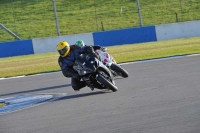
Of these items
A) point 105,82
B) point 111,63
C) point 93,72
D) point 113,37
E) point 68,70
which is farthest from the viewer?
point 113,37

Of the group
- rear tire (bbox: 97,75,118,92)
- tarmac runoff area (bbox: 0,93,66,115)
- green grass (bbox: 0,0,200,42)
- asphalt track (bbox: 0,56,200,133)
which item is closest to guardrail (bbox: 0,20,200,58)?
green grass (bbox: 0,0,200,42)

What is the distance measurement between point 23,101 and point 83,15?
73.6ft

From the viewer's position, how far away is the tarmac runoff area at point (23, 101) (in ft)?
36.8

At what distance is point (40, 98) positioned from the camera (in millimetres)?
12305

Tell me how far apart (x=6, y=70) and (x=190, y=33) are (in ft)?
36.4

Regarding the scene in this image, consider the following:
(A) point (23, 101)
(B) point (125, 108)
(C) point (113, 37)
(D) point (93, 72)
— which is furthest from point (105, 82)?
(C) point (113, 37)

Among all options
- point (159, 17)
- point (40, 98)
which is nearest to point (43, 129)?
point (40, 98)

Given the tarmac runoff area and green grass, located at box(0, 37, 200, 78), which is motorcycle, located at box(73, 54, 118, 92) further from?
green grass, located at box(0, 37, 200, 78)

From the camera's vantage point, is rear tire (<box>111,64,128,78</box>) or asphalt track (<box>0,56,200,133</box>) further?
rear tire (<box>111,64,128,78</box>)

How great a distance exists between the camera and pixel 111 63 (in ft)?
45.8

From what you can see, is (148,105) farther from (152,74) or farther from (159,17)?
(159,17)

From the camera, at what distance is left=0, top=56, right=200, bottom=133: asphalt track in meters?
7.63

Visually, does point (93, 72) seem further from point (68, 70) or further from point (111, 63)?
point (111, 63)

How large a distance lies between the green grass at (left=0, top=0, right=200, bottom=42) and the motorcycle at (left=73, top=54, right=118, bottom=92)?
757 inches
